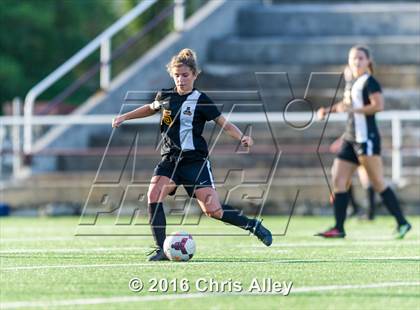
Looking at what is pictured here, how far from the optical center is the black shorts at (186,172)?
33.4ft

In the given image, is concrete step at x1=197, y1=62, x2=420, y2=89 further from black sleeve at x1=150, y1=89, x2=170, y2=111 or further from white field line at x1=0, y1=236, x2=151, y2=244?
black sleeve at x1=150, y1=89, x2=170, y2=111

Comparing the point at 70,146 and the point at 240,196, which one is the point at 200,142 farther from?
the point at 70,146

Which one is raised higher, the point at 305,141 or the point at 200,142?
the point at 200,142

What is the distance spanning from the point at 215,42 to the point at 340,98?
3168 mm

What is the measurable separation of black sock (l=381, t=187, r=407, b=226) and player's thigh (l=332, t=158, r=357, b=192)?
1.48ft

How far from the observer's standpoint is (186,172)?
1023 cm

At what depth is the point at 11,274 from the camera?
8500 mm

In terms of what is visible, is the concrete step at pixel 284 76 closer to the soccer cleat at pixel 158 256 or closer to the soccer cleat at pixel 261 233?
the soccer cleat at pixel 261 233

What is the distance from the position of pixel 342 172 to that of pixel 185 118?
329 centimetres

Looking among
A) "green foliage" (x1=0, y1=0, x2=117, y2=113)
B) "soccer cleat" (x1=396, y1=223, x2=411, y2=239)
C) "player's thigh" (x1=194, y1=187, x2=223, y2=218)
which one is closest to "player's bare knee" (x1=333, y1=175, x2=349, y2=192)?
"soccer cleat" (x1=396, y1=223, x2=411, y2=239)

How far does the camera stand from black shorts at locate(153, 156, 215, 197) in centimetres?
1020

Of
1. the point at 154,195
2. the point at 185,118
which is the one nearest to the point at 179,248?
the point at 154,195

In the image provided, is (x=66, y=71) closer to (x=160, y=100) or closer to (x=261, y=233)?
(x=160, y=100)

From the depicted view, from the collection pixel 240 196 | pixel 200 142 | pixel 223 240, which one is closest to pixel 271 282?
pixel 200 142
